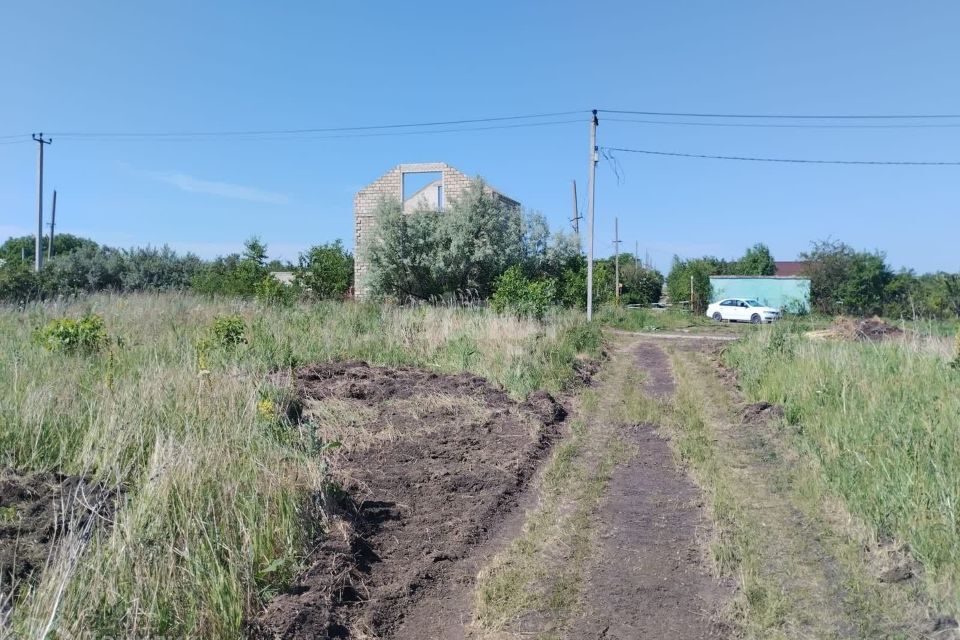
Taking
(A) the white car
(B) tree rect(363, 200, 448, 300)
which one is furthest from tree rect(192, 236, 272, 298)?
(A) the white car

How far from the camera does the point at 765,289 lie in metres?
40.7

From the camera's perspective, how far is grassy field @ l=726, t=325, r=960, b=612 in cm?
436

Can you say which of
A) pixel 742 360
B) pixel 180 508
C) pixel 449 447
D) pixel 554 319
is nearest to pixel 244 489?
pixel 180 508

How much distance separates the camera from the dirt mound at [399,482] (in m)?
3.75

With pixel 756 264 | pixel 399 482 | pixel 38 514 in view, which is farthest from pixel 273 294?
pixel 756 264


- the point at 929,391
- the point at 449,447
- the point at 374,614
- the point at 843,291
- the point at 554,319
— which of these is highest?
the point at 843,291

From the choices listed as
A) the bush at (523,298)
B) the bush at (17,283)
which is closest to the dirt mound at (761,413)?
the bush at (523,298)

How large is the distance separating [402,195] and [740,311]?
20223 mm

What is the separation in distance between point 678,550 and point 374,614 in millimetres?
2209

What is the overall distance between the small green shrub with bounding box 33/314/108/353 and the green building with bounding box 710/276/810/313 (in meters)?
36.7

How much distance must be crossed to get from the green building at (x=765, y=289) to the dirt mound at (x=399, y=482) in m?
34.2

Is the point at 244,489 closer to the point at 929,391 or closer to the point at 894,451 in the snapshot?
the point at 894,451

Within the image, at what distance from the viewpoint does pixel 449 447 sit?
22.9ft

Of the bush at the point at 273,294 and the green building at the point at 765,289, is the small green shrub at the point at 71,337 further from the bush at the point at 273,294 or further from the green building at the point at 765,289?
the green building at the point at 765,289
